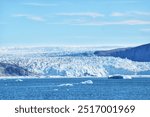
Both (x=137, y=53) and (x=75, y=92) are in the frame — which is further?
(x=137, y=53)

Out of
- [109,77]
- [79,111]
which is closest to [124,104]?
[79,111]

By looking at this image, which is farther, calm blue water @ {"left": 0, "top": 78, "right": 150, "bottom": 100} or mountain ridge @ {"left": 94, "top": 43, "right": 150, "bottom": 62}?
mountain ridge @ {"left": 94, "top": 43, "right": 150, "bottom": 62}

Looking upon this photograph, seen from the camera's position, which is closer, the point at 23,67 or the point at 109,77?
the point at 109,77

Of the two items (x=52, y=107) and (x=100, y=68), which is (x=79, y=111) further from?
(x=100, y=68)

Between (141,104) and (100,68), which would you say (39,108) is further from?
(100,68)

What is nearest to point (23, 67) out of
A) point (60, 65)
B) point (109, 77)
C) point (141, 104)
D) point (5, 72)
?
point (5, 72)

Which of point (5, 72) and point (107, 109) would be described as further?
point (5, 72)

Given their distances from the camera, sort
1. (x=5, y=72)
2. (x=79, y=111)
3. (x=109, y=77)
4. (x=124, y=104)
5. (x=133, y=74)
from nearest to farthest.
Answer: (x=79, y=111) → (x=124, y=104) → (x=109, y=77) → (x=133, y=74) → (x=5, y=72)

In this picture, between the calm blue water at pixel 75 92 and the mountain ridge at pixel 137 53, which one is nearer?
the calm blue water at pixel 75 92

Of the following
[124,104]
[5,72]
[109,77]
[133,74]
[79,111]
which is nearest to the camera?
[79,111]
